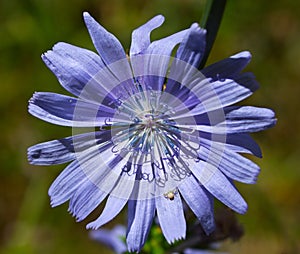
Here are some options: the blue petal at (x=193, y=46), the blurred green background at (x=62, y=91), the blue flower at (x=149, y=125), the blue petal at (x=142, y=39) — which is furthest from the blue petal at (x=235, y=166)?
the blurred green background at (x=62, y=91)

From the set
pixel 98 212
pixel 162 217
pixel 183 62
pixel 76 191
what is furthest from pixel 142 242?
pixel 98 212

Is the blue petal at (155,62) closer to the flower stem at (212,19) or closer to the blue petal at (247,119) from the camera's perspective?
the flower stem at (212,19)

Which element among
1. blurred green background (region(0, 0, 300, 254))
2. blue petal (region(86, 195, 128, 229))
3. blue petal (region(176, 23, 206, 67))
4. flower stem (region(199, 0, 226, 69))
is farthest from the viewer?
blurred green background (region(0, 0, 300, 254))

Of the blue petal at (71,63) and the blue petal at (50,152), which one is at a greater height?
the blue petal at (71,63)

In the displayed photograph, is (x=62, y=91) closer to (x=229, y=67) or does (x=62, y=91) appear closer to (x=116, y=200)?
(x=116, y=200)

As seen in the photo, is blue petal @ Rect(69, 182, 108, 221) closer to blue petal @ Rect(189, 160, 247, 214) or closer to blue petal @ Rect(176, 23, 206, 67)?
blue petal @ Rect(189, 160, 247, 214)

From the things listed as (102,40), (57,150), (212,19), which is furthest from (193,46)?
(57,150)

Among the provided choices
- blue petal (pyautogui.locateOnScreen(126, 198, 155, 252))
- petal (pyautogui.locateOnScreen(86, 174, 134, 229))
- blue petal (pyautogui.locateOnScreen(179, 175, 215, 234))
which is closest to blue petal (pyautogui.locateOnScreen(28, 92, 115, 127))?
petal (pyautogui.locateOnScreen(86, 174, 134, 229))

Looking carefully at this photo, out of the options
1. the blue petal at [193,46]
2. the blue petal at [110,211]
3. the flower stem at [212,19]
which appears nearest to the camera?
the blue petal at [193,46]
